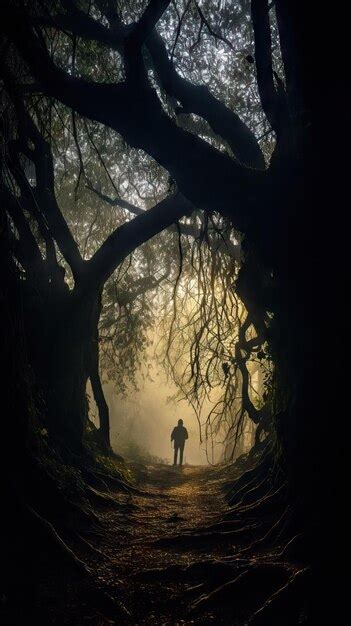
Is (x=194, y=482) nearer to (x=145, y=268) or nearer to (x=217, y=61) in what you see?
(x=145, y=268)

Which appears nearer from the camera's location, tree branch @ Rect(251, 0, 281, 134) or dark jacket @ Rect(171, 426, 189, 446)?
tree branch @ Rect(251, 0, 281, 134)

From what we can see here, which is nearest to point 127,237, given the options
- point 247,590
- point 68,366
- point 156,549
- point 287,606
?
point 68,366

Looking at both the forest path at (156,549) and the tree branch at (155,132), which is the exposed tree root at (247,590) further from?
the tree branch at (155,132)

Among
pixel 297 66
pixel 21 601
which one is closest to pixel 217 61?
pixel 297 66

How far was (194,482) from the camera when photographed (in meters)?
9.86

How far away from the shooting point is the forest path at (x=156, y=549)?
3.30 metres

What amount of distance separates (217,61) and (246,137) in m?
5.12

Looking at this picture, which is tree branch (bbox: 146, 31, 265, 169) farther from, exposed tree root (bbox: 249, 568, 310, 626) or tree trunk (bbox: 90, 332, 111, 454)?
exposed tree root (bbox: 249, 568, 310, 626)

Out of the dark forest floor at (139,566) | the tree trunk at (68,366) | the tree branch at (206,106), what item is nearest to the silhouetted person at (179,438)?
the tree trunk at (68,366)

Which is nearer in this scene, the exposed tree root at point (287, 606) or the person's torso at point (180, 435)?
the exposed tree root at point (287, 606)

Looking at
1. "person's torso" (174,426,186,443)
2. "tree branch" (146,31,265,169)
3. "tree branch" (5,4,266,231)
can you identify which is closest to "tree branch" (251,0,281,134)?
"tree branch" (5,4,266,231)

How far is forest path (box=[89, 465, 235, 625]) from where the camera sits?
3.30m

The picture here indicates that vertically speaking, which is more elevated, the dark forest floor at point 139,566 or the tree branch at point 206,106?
the tree branch at point 206,106

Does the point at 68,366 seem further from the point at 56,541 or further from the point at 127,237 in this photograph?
the point at 56,541
